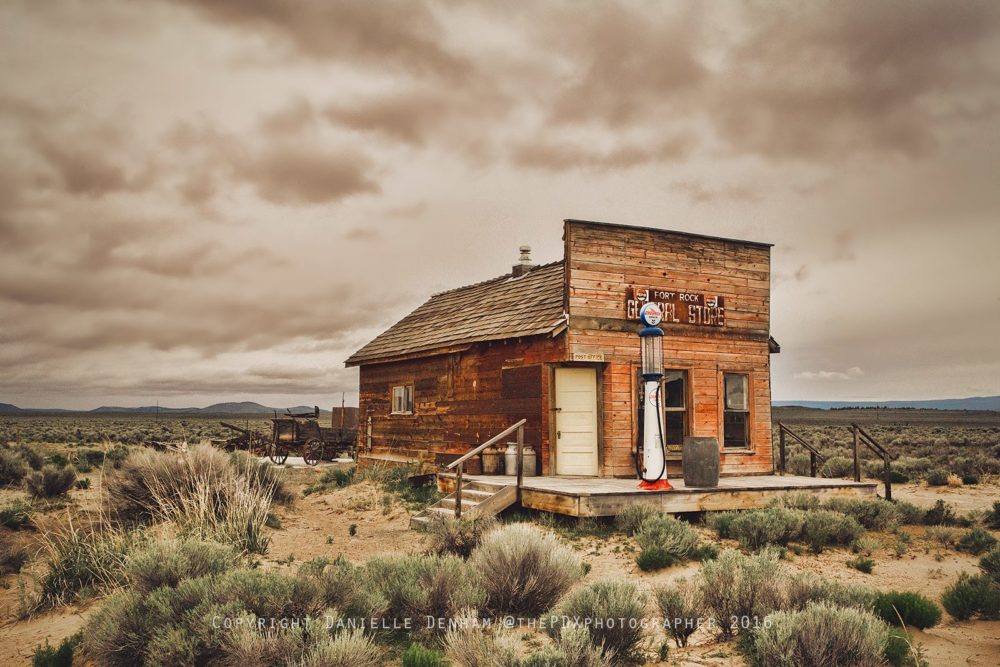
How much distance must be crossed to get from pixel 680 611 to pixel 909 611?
2.09 m

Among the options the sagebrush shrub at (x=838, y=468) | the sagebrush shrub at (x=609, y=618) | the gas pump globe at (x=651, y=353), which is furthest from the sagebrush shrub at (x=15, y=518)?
the sagebrush shrub at (x=838, y=468)

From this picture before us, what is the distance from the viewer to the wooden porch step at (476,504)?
11.4 metres

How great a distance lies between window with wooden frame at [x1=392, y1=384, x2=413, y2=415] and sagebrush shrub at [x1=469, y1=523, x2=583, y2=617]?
1150 centimetres

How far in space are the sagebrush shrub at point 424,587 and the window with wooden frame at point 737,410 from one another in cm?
918

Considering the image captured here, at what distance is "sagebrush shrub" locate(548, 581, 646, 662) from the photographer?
5426 millimetres

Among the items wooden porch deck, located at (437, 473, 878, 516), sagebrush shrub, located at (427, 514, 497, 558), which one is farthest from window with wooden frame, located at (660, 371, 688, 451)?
sagebrush shrub, located at (427, 514, 497, 558)

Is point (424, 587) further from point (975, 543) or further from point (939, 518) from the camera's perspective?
point (939, 518)

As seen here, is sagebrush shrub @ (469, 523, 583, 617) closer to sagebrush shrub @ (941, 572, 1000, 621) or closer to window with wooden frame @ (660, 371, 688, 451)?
sagebrush shrub @ (941, 572, 1000, 621)

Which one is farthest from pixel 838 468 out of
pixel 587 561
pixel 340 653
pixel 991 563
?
pixel 340 653

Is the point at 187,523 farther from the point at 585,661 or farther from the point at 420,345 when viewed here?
the point at 420,345

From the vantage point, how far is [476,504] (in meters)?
11.5

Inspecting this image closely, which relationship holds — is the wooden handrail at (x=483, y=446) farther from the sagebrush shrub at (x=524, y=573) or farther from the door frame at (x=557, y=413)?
the sagebrush shrub at (x=524, y=573)

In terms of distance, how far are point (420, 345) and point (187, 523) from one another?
29.9 feet

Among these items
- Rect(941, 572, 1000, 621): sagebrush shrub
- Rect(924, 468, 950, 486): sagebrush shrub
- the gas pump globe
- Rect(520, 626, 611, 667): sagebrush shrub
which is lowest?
Rect(924, 468, 950, 486): sagebrush shrub
